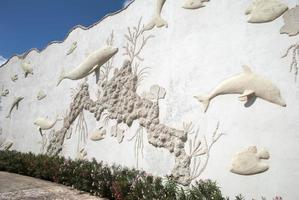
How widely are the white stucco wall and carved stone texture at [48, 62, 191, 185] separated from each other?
17 centimetres

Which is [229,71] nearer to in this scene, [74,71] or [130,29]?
[130,29]

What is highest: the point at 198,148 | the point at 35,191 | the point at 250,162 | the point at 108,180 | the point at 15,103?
the point at 15,103

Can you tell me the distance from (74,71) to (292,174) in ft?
22.5

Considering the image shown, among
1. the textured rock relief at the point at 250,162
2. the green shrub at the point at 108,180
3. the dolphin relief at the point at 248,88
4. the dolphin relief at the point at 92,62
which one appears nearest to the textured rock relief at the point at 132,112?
the dolphin relief at the point at 92,62

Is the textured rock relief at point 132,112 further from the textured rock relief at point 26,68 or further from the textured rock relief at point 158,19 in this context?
the textured rock relief at point 26,68

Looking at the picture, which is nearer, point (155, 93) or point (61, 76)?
point (155, 93)

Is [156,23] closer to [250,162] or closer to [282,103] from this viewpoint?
[282,103]

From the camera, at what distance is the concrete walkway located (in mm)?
6816

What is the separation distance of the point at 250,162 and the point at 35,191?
4.46 meters

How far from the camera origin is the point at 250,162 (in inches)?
216

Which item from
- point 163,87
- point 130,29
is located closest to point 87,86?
point 130,29

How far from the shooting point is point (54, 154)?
1016 centimetres

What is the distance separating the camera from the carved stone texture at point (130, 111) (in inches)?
261

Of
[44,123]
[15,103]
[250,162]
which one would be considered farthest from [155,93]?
[15,103]
